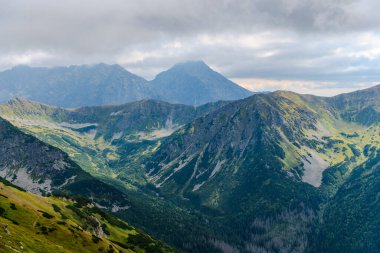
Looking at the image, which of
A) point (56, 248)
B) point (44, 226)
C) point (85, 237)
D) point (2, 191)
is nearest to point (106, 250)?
point (85, 237)

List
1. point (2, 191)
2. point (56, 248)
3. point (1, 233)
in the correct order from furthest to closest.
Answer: point (2, 191)
point (56, 248)
point (1, 233)

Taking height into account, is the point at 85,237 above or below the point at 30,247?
below

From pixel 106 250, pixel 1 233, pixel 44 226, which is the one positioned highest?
pixel 1 233

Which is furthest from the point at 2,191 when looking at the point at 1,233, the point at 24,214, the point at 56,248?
the point at 1,233

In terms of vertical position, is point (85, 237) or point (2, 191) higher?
point (2, 191)

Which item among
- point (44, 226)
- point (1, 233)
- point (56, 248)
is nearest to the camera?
point (1, 233)

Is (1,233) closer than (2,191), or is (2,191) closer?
(1,233)

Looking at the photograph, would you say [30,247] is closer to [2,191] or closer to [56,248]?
[56,248]

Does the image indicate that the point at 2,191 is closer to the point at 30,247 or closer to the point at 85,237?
the point at 85,237

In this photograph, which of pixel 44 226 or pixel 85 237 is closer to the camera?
pixel 44 226
